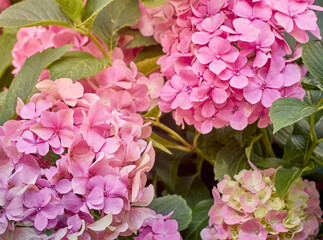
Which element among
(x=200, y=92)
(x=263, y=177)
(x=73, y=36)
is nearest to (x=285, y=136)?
(x=263, y=177)

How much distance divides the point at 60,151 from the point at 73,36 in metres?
0.31

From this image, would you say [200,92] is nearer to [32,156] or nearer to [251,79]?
[251,79]

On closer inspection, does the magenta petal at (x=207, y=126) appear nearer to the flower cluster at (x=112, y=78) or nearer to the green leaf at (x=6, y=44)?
the flower cluster at (x=112, y=78)

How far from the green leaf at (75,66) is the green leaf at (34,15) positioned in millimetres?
51

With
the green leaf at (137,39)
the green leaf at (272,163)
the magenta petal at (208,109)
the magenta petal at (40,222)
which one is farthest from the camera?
the green leaf at (137,39)

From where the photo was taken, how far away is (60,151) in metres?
0.59

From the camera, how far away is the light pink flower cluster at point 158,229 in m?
0.67

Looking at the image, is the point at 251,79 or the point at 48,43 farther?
the point at 48,43

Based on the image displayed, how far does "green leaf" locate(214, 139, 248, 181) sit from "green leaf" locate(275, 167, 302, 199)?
0.09 m

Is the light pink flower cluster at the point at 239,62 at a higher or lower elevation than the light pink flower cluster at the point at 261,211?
higher

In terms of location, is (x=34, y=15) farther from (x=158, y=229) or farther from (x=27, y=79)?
(x=158, y=229)

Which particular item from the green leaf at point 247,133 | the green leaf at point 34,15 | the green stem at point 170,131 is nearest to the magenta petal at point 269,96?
the green leaf at point 247,133

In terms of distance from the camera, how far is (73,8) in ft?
2.47

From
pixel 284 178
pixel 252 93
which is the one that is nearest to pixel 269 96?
pixel 252 93
